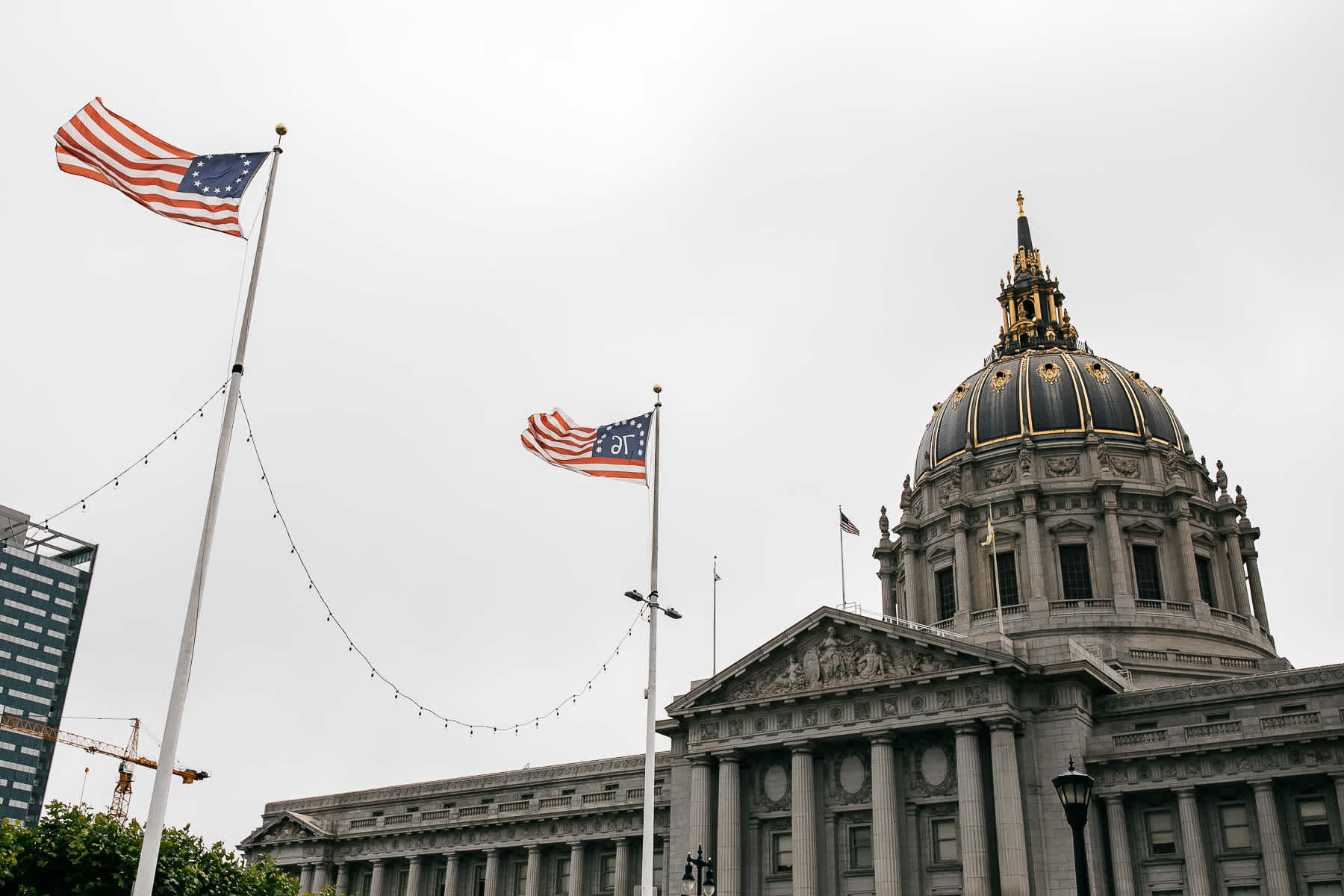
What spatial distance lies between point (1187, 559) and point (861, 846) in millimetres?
33812

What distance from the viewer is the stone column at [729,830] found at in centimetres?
6075

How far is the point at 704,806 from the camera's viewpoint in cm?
6341

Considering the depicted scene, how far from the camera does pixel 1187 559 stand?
262 ft

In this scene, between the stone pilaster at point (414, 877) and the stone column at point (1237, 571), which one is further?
the stone column at point (1237, 571)

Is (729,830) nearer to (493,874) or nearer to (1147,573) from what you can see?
(493,874)

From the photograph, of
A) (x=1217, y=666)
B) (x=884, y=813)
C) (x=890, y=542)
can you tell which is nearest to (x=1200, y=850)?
(x=884, y=813)

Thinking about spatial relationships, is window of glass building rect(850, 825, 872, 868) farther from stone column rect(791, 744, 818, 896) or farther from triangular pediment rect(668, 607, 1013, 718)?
triangular pediment rect(668, 607, 1013, 718)

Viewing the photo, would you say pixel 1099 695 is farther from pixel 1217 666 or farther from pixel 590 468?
pixel 590 468

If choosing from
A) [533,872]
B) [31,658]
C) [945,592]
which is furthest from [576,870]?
[31,658]

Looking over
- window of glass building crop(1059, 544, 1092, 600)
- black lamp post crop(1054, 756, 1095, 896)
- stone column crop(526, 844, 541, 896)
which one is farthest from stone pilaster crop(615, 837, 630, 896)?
black lamp post crop(1054, 756, 1095, 896)

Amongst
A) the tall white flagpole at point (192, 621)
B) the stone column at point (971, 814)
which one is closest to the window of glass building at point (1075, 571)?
the stone column at point (971, 814)

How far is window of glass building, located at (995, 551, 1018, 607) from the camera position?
8200cm

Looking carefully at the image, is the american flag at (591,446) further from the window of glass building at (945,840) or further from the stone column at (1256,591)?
the stone column at (1256,591)

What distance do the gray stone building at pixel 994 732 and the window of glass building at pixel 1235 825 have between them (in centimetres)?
9
